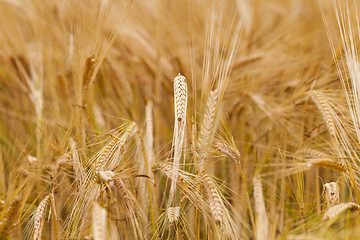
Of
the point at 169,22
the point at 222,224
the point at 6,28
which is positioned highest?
the point at 169,22

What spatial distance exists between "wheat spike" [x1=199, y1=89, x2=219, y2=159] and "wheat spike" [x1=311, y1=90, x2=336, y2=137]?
395mm

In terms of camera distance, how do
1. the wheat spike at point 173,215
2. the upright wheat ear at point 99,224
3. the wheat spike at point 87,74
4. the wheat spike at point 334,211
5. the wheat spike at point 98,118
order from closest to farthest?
the upright wheat ear at point 99,224 < the wheat spike at point 334,211 < the wheat spike at point 173,215 < the wheat spike at point 87,74 < the wheat spike at point 98,118

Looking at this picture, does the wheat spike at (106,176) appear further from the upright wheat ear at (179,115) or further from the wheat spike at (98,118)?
the wheat spike at (98,118)

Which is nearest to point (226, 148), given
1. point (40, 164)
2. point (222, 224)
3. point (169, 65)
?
point (222, 224)

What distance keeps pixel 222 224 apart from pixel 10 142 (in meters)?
1.15

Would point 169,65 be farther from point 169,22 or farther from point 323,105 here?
point 323,105

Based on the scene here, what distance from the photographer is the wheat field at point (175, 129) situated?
0.94 m

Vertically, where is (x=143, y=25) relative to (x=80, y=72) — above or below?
above

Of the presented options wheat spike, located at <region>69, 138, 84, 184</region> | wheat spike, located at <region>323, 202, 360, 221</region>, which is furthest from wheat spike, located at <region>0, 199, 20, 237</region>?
wheat spike, located at <region>323, 202, 360, 221</region>

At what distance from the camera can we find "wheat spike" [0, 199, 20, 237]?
0.83 meters

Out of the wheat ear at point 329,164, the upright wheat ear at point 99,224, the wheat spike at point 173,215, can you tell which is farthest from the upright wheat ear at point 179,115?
the wheat ear at point 329,164

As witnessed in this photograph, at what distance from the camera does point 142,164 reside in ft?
3.96

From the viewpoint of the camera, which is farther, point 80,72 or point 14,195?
point 80,72

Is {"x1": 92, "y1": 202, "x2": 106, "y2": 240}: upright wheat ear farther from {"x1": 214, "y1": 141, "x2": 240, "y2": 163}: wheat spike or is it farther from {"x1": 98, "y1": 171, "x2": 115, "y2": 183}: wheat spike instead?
{"x1": 214, "y1": 141, "x2": 240, "y2": 163}: wheat spike
